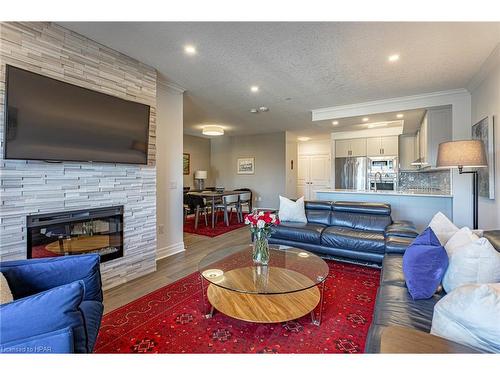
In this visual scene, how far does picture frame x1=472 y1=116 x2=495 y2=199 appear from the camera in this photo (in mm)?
2959

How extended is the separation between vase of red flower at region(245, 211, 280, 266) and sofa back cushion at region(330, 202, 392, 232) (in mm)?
1878

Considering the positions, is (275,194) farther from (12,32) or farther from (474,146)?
(12,32)

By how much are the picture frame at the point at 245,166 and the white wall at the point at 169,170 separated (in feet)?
14.6

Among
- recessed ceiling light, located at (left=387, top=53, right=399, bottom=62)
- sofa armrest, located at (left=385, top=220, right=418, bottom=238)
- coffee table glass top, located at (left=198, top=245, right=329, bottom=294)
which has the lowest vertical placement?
coffee table glass top, located at (left=198, top=245, right=329, bottom=294)

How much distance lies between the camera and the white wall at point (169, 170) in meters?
3.64

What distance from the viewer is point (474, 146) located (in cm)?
271

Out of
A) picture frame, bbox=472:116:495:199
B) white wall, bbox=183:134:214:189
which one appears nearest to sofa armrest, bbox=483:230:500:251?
picture frame, bbox=472:116:495:199

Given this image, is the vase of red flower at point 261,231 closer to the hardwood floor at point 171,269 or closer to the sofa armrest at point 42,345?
the hardwood floor at point 171,269

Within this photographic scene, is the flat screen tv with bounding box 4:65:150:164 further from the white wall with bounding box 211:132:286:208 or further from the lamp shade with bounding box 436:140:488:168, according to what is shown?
the white wall with bounding box 211:132:286:208

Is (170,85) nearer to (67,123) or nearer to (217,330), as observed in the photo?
(67,123)

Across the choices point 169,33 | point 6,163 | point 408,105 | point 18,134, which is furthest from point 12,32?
point 408,105

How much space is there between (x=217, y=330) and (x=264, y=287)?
49 centimetres

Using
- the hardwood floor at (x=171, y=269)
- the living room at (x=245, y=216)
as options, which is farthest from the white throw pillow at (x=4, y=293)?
the hardwood floor at (x=171, y=269)
